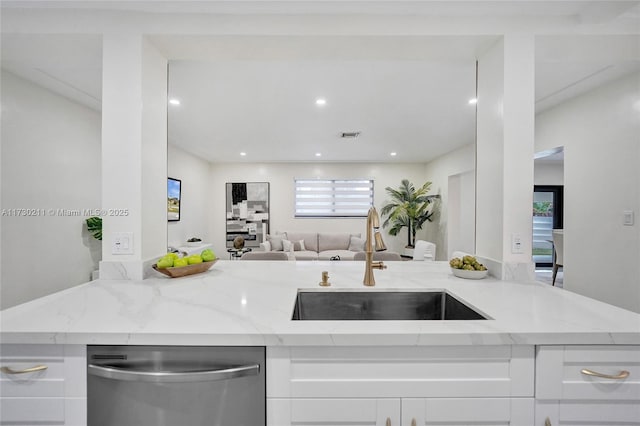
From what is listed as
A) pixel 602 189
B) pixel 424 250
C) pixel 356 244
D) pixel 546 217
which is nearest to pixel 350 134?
pixel 424 250

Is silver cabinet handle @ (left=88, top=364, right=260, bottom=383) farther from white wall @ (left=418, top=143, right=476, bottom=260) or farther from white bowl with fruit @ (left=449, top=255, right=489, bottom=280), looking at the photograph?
white wall @ (left=418, top=143, right=476, bottom=260)

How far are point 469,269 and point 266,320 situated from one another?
113 centimetres

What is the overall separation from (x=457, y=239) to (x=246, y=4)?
5708mm

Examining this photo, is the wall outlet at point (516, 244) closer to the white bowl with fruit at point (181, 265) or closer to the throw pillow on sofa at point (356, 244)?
the white bowl with fruit at point (181, 265)

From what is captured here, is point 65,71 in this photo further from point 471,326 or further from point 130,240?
point 471,326

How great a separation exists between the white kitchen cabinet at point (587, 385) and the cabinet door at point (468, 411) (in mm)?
54

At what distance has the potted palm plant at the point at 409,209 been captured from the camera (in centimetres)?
638

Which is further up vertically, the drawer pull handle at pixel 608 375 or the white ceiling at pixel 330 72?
the white ceiling at pixel 330 72

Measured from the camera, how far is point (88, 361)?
85 cm

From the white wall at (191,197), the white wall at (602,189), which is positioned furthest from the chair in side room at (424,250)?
the white wall at (191,197)

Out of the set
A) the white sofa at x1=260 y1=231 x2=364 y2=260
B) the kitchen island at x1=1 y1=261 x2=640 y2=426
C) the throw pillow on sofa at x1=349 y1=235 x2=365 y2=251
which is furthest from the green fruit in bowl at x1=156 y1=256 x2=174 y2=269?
the throw pillow on sofa at x1=349 y1=235 x2=365 y2=251

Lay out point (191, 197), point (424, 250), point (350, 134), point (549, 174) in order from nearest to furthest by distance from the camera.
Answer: point (424, 250), point (350, 134), point (191, 197), point (549, 174)

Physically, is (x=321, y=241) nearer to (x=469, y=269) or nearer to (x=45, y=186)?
(x=45, y=186)

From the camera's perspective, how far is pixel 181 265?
1.51 metres
